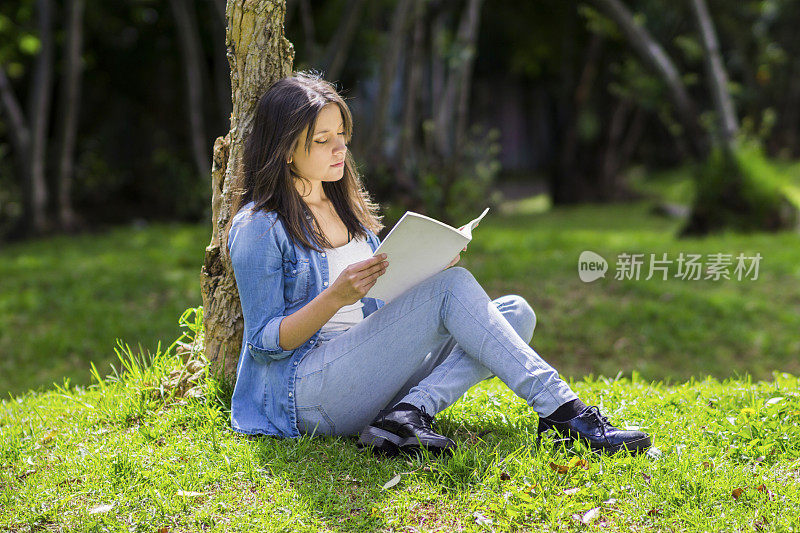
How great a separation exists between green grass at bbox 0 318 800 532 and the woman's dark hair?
788 mm

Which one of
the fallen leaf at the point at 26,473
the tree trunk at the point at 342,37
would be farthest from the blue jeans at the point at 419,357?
the tree trunk at the point at 342,37

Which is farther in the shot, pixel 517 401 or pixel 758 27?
pixel 758 27

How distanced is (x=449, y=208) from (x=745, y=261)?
2857mm

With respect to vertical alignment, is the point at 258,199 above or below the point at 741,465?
above

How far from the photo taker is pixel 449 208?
322 inches

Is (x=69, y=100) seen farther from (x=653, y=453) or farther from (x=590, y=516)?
(x=590, y=516)

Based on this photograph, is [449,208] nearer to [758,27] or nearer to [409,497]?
[409,497]

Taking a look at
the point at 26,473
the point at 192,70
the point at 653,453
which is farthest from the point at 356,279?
the point at 192,70

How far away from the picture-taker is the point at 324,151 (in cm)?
275

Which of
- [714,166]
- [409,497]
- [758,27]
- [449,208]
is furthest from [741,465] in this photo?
[758,27]

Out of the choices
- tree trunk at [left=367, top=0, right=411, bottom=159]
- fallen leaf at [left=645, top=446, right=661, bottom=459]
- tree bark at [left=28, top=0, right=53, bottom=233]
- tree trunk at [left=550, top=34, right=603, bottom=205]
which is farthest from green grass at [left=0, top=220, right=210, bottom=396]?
tree trunk at [left=550, top=34, right=603, bottom=205]

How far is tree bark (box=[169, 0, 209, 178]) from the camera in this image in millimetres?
10375

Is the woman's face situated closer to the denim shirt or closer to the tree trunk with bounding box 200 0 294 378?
the denim shirt

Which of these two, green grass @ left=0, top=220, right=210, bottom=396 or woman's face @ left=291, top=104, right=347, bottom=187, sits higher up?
woman's face @ left=291, top=104, right=347, bottom=187
